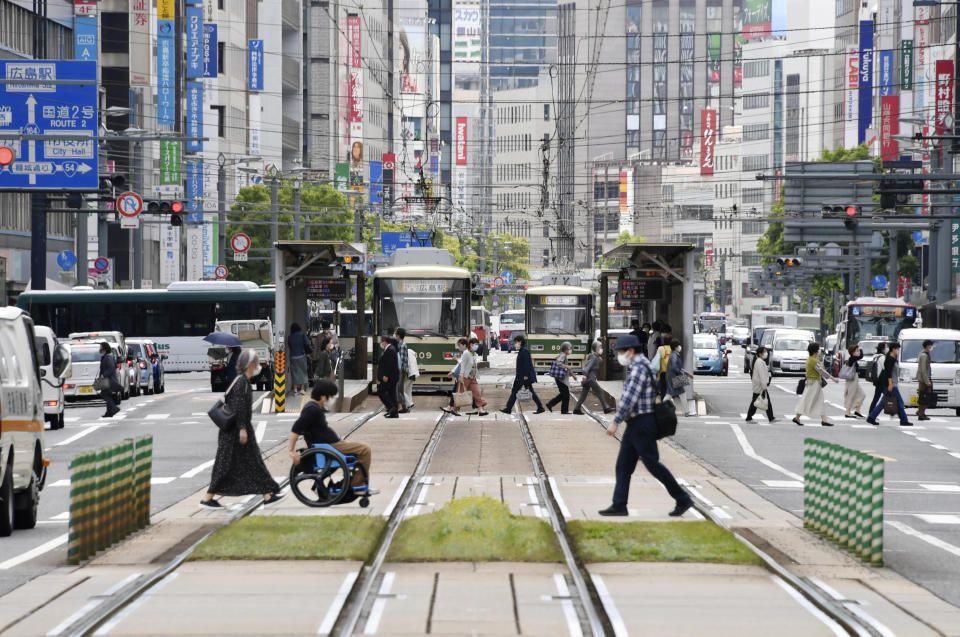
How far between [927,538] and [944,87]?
5757cm

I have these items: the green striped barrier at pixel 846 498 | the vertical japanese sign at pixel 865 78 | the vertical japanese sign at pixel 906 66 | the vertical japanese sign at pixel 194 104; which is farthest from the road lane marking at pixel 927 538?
the vertical japanese sign at pixel 865 78

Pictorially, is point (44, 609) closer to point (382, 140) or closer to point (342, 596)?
point (342, 596)

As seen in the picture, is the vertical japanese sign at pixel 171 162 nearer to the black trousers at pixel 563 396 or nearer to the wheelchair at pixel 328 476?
the black trousers at pixel 563 396

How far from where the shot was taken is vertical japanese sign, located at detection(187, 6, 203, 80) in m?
80.6

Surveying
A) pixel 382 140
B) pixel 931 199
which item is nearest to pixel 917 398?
pixel 931 199

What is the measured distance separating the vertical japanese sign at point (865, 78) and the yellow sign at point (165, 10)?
42959 mm

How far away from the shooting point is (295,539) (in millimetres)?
13508

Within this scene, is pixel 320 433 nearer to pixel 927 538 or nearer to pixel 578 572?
pixel 578 572

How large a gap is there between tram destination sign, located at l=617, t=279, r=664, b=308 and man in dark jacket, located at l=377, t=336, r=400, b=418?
904 centimetres

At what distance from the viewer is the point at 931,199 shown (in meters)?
72.2

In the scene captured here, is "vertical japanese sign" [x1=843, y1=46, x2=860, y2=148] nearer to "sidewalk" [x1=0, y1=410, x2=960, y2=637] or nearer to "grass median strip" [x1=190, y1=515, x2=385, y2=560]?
"grass median strip" [x1=190, y1=515, x2=385, y2=560]

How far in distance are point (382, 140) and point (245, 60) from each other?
49485mm

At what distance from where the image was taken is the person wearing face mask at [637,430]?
1545 cm

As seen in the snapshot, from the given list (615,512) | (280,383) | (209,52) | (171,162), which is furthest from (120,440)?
(209,52)
